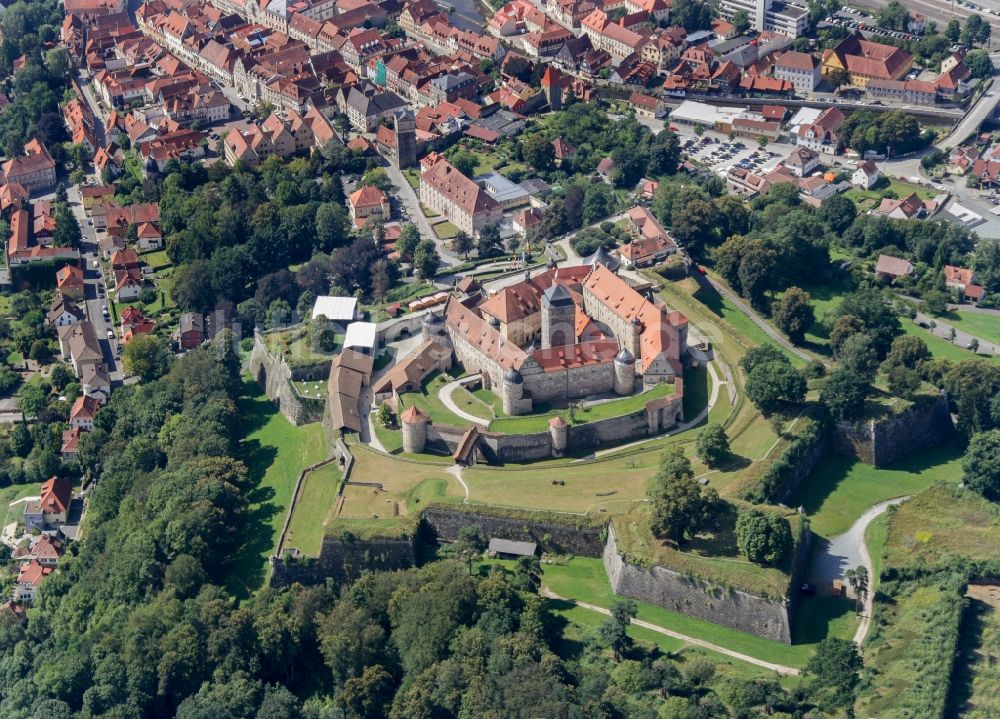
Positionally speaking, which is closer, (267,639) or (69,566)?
(267,639)

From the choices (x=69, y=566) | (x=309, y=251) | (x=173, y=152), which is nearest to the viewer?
(x=69, y=566)

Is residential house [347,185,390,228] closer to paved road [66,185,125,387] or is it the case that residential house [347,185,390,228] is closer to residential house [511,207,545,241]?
residential house [511,207,545,241]

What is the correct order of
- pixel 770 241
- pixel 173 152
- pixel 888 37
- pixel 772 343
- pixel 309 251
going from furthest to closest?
1. pixel 888 37
2. pixel 173 152
3. pixel 309 251
4. pixel 770 241
5. pixel 772 343

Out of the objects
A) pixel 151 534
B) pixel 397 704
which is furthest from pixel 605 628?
pixel 151 534

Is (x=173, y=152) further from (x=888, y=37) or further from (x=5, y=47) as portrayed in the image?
(x=888, y=37)

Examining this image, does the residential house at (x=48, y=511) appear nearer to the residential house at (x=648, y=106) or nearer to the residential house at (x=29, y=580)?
the residential house at (x=29, y=580)

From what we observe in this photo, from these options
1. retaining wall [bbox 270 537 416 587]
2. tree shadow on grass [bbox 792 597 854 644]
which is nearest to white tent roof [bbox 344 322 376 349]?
retaining wall [bbox 270 537 416 587]

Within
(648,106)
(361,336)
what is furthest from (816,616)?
(648,106)
